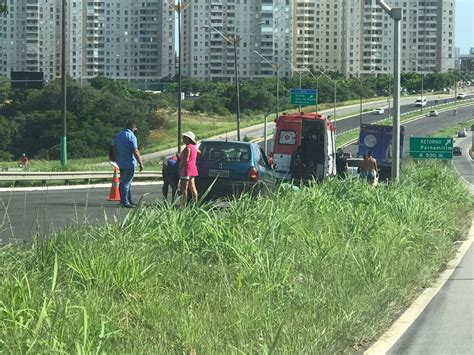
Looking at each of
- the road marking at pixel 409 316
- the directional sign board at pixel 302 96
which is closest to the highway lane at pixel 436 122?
the directional sign board at pixel 302 96

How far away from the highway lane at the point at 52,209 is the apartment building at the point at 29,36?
107798mm

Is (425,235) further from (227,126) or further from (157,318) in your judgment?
(227,126)

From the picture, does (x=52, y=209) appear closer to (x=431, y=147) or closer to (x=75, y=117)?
(x=431, y=147)

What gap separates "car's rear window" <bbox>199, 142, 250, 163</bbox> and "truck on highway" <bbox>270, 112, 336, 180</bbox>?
644 cm

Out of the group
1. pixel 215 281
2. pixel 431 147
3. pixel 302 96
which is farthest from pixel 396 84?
pixel 302 96

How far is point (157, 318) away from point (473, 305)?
486 cm

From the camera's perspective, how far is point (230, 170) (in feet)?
60.2

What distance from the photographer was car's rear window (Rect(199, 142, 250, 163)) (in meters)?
18.7

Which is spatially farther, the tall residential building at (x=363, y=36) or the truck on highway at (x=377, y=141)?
the tall residential building at (x=363, y=36)

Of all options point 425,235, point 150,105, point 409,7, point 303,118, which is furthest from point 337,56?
point 425,235

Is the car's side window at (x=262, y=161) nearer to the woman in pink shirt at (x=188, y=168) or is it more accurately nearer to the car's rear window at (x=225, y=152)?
the car's rear window at (x=225, y=152)

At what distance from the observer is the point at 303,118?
31.8 meters

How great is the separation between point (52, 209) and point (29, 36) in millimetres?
118321

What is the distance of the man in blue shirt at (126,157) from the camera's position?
56.6 feet
